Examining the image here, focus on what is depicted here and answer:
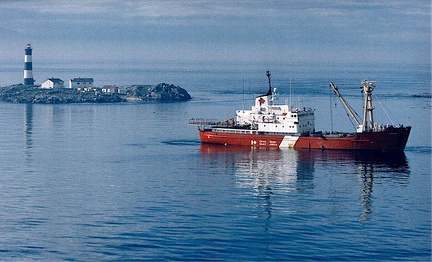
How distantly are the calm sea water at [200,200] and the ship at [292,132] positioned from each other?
1.38 m

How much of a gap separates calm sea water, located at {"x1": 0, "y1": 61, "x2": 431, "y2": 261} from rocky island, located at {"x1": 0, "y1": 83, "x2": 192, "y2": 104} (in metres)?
42.3

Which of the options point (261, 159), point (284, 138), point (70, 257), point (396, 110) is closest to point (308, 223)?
point (70, 257)

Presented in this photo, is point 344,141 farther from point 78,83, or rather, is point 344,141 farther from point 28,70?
point 28,70

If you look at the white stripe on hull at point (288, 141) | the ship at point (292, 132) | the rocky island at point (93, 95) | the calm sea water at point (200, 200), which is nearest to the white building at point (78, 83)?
the rocky island at point (93, 95)

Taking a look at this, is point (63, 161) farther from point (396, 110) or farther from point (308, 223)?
point (396, 110)

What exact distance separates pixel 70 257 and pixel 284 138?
2992cm

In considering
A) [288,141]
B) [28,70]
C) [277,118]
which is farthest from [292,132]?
[28,70]

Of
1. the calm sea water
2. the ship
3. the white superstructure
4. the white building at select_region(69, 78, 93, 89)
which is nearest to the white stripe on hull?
the ship

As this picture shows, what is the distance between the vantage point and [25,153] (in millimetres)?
51844

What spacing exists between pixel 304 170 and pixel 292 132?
10543 millimetres

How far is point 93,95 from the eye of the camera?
10825 centimetres

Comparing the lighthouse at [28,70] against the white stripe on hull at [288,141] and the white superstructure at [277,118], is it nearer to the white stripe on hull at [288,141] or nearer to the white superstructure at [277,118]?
the white superstructure at [277,118]

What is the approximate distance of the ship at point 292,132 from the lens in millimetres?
53312

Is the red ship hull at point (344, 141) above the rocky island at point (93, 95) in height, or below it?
below
